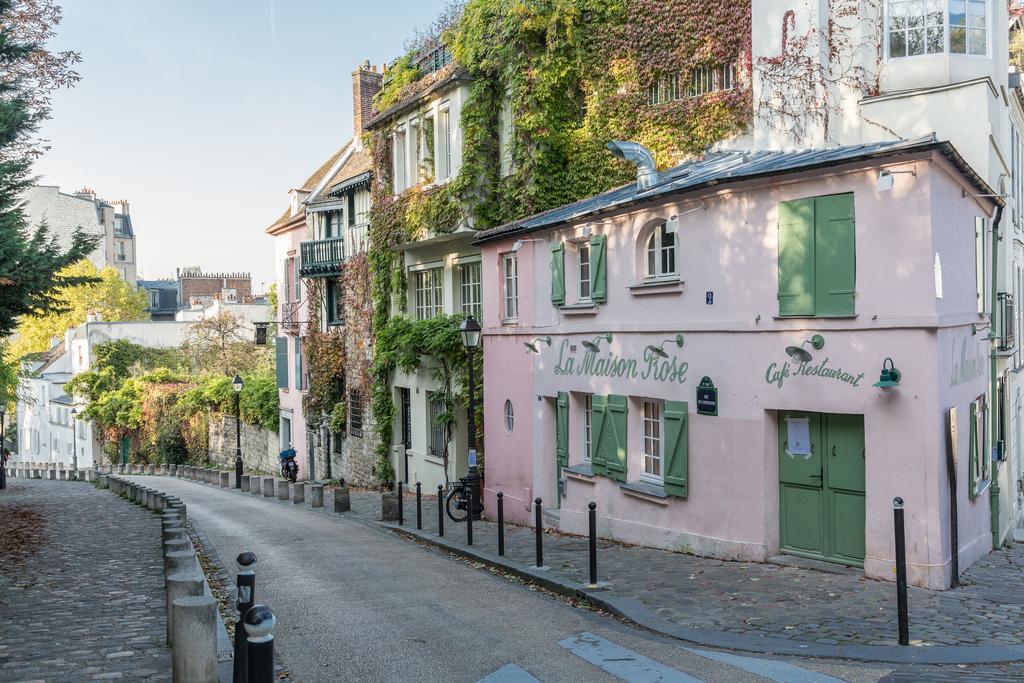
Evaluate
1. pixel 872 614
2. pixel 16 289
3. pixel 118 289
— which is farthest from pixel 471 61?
pixel 118 289

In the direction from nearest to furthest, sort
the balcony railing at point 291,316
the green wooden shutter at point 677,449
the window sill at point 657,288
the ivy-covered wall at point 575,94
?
the green wooden shutter at point 677,449
the window sill at point 657,288
the ivy-covered wall at point 575,94
the balcony railing at point 291,316

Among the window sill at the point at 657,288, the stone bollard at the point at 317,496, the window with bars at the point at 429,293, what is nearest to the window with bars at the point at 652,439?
the window sill at the point at 657,288

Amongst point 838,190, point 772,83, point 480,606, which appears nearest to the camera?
point 480,606

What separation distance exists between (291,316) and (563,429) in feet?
72.2

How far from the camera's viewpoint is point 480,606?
10156mm

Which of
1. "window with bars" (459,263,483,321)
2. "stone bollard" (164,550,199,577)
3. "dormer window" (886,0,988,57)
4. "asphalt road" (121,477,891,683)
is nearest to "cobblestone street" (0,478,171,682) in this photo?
"stone bollard" (164,550,199,577)

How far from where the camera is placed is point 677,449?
12.8 metres

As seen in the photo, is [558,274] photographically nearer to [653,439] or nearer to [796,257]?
[653,439]

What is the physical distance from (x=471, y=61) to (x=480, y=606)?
561 inches

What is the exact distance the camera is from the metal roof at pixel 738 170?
10266 millimetres

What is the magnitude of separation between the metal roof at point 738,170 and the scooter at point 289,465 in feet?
63.1

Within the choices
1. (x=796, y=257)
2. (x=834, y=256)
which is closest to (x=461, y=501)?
(x=796, y=257)

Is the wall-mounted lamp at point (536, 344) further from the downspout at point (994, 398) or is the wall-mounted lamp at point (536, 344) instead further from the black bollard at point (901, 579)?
→ the black bollard at point (901, 579)

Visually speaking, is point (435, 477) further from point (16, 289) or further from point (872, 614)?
point (872, 614)
